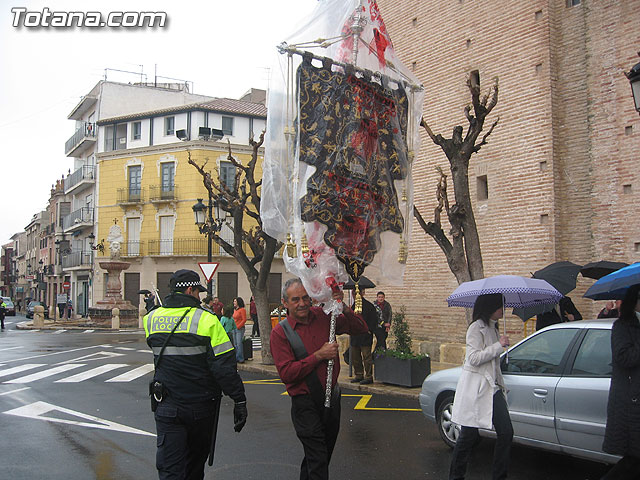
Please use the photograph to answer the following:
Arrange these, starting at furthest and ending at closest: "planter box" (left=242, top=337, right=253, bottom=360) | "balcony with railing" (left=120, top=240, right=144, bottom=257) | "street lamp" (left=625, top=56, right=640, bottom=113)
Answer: "balcony with railing" (left=120, top=240, right=144, bottom=257) < "planter box" (left=242, top=337, right=253, bottom=360) < "street lamp" (left=625, top=56, right=640, bottom=113)

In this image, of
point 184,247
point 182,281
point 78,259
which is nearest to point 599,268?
point 182,281

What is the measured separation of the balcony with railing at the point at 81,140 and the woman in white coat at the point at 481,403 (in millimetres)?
45753

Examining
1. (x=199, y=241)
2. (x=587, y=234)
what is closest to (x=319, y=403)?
(x=587, y=234)

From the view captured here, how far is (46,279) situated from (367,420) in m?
64.9

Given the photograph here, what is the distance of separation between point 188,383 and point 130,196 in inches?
1537

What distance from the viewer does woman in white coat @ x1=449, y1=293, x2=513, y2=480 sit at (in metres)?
5.24

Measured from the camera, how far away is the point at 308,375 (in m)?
4.53

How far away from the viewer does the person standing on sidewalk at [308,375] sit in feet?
14.6

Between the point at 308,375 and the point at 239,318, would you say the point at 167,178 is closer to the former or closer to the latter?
the point at 239,318

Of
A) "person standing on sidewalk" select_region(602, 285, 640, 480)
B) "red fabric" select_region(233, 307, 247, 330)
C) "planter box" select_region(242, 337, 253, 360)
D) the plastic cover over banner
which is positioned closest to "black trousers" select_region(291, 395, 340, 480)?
the plastic cover over banner

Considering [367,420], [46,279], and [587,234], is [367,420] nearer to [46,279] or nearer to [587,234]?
[587,234]

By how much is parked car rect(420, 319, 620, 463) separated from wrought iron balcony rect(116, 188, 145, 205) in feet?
122

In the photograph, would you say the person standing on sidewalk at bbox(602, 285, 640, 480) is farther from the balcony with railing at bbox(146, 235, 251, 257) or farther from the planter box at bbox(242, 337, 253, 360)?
the balcony with railing at bbox(146, 235, 251, 257)

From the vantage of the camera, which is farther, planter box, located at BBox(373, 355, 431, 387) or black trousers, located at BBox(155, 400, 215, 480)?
planter box, located at BBox(373, 355, 431, 387)
